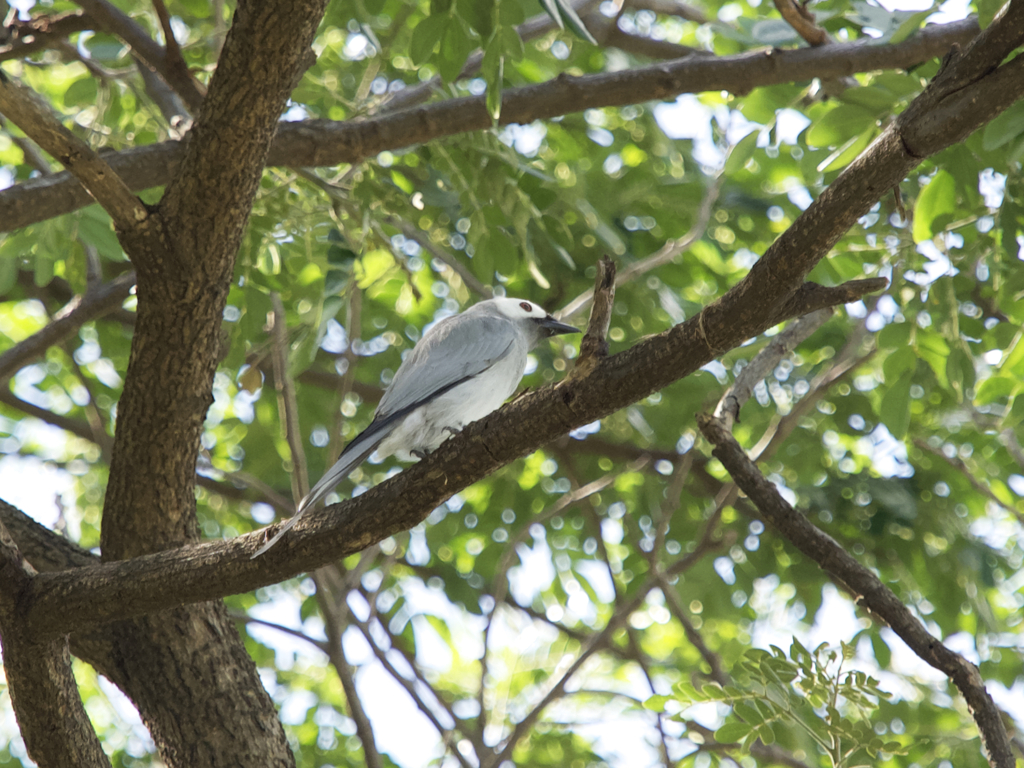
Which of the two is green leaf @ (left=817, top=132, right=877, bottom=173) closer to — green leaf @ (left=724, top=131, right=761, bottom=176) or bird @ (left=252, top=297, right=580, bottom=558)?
green leaf @ (left=724, top=131, right=761, bottom=176)

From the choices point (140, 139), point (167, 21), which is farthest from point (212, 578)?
point (140, 139)

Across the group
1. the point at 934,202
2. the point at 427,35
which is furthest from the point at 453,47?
the point at 934,202

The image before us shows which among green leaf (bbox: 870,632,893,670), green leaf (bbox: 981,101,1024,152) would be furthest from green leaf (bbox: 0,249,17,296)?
green leaf (bbox: 870,632,893,670)

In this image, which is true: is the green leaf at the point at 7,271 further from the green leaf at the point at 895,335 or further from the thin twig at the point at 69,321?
the green leaf at the point at 895,335

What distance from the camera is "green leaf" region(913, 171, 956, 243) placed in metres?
3.84

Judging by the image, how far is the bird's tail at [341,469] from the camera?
298cm

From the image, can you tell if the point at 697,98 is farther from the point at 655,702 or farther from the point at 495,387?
the point at 655,702

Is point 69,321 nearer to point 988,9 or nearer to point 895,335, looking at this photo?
point 895,335

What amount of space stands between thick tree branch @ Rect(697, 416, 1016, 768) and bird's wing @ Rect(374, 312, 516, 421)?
1312 mm

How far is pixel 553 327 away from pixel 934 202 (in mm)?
2109

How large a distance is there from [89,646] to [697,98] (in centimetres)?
561

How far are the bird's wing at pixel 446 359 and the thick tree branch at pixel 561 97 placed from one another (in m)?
0.94

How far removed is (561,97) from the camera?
4.33m

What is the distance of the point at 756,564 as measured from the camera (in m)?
5.81
